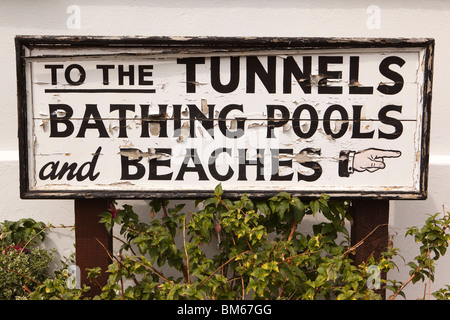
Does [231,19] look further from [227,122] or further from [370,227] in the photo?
[370,227]

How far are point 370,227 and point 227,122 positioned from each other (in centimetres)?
92

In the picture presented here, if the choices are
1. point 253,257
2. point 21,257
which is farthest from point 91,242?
point 253,257

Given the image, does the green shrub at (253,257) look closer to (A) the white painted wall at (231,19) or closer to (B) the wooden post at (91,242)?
(B) the wooden post at (91,242)

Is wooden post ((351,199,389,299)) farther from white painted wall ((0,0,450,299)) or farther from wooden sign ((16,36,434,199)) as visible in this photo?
white painted wall ((0,0,450,299))

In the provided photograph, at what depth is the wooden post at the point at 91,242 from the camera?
2119 mm

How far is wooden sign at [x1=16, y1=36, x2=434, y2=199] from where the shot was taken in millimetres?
1985

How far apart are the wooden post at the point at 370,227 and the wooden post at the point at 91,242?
130 centimetres

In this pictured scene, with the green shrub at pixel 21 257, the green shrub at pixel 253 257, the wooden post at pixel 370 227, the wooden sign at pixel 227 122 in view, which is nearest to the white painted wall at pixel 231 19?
the wooden sign at pixel 227 122

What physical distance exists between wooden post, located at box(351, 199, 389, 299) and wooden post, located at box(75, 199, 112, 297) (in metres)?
1.30

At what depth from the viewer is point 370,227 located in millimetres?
2137

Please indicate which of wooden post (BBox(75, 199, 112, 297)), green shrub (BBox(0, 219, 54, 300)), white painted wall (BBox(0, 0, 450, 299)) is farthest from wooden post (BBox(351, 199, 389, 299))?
green shrub (BBox(0, 219, 54, 300))

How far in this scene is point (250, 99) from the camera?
2020 millimetres
